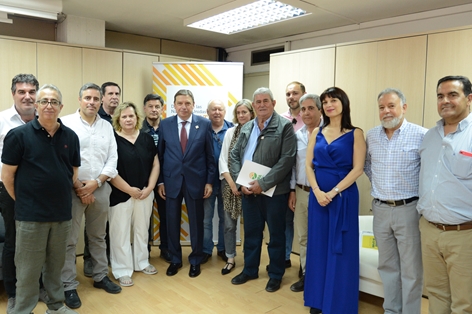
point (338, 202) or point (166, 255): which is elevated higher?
point (338, 202)

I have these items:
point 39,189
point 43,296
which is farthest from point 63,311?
point 39,189

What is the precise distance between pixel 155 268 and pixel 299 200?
1.65 meters

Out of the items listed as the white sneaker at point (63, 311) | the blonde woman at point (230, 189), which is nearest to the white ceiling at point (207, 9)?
the blonde woman at point (230, 189)

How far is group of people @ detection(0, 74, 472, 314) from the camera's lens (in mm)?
2359

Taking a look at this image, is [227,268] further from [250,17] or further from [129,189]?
[250,17]

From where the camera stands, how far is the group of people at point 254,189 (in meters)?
2.36

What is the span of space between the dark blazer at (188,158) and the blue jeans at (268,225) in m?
0.53

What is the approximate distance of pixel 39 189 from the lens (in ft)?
8.06

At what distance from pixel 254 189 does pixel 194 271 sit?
43.3 inches

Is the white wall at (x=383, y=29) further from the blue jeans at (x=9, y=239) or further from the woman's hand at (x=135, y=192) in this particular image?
the blue jeans at (x=9, y=239)

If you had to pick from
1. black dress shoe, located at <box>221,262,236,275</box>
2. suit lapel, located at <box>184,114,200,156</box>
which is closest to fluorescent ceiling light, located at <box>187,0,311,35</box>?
suit lapel, located at <box>184,114,200,156</box>

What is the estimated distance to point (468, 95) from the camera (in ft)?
7.53

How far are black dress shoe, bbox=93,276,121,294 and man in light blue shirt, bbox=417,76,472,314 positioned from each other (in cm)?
247

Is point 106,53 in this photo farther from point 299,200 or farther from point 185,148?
point 299,200
